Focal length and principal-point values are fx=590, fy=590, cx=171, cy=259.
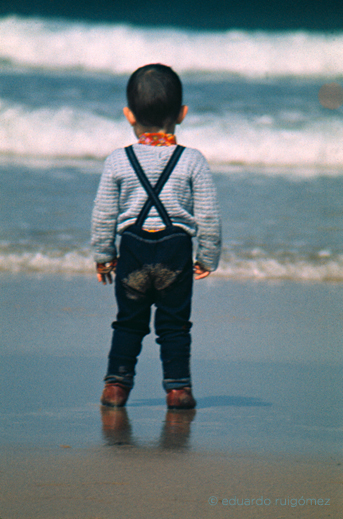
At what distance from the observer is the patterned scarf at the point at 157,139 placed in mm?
1878

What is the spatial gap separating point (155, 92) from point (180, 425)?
1.01 meters

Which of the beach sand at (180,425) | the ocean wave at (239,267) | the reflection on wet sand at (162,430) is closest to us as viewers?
the beach sand at (180,425)

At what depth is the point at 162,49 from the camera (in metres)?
13.3

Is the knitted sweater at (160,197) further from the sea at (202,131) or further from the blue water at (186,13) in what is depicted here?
the blue water at (186,13)

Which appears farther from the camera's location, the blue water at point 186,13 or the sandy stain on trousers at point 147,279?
the blue water at point 186,13

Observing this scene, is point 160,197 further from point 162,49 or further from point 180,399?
point 162,49

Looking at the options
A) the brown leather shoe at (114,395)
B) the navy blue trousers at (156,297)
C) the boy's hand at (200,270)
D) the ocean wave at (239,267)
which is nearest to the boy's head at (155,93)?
the navy blue trousers at (156,297)

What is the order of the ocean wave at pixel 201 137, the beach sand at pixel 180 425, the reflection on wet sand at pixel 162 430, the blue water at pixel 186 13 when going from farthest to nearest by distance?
the blue water at pixel 186 13 → the ocean wave at pixel 201 137 → the reflection on wet sand at pixel 162 430 → the beach sand at pixel 180 425

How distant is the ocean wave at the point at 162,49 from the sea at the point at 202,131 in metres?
0.03

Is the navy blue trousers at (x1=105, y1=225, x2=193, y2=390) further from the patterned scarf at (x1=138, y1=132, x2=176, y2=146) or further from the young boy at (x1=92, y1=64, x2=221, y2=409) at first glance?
the patterned scarf at (x1=138, y1=132, x2=176, y2=146)

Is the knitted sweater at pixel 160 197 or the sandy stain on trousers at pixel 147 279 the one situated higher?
the knitted sweater at pixel 160 197

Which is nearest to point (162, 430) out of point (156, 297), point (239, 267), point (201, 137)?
point (156, 297)

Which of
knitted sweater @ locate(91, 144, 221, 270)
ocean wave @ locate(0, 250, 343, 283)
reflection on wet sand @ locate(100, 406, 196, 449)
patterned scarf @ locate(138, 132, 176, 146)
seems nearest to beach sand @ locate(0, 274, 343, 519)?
reflection on wet sand @ locate(100, 406, 196, 449)

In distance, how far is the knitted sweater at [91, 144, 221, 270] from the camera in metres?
1.83
